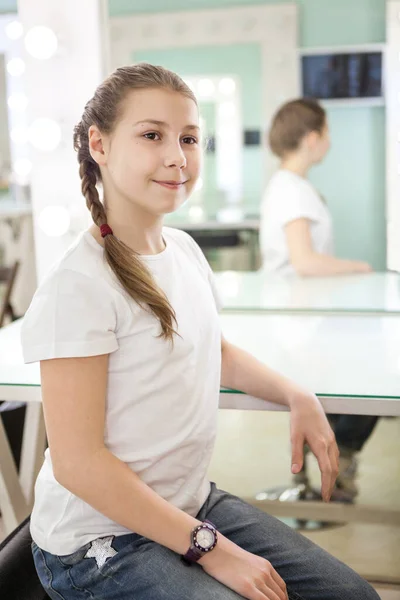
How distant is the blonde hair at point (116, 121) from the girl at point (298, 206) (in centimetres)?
60

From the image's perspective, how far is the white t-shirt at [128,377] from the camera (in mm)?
807

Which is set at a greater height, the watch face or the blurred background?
the blurred background

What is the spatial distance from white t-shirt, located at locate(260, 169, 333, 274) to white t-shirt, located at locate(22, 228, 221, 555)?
61 cm

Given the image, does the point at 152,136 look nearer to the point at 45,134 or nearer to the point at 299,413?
the point at 299,413

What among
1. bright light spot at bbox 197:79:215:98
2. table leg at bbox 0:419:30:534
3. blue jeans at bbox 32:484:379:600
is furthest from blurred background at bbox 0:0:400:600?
blue jeans at bbox 32:484:379:600

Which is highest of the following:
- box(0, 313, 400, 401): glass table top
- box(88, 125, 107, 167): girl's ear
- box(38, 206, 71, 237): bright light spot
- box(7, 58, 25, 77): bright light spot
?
box(7, 58, 25, 77): bright light spot

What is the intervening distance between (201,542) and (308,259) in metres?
0.84

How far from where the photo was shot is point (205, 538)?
2.65 ft

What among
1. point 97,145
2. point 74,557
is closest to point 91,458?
point 74,557

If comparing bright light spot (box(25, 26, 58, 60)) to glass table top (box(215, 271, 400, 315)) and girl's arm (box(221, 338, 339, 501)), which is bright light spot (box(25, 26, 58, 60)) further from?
girl's arm (box(221, 338, 339, 501))

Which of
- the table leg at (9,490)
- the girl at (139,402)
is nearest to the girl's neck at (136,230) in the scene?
the girl at (139,402)

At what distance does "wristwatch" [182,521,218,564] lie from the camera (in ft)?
2.63

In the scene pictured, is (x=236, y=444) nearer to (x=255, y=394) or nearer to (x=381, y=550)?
(x=381, y=550)

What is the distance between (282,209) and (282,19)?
376mm
